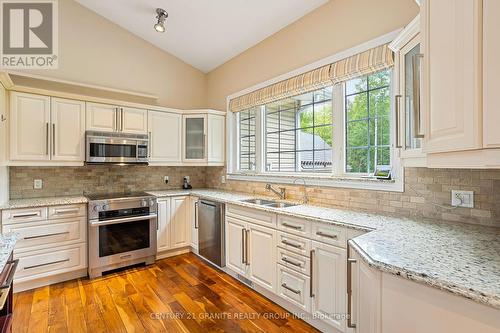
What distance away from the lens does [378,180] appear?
7.11ft

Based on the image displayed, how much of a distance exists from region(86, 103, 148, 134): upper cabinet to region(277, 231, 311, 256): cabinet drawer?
249 centimetres

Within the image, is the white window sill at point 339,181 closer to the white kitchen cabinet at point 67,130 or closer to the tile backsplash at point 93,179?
the tile backsplash at point 93,179

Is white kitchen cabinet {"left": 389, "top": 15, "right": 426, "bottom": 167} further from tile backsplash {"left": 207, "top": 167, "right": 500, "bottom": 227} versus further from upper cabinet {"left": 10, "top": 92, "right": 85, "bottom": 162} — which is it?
upper cabinet {"left": 10, "top": 92, "right": 85, "bottom": 162}

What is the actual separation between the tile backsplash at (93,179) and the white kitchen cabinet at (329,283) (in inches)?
115

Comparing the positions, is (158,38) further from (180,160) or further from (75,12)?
(180,160)

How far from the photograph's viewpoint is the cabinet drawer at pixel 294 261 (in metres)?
2.07

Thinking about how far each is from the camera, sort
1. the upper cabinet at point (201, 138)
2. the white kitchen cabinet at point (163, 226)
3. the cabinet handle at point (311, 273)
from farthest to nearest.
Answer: the upper cabinet at point (201, 138) → the white kitchen cabinet at point (163, 226) → the cabinet handle at point (311, 273)

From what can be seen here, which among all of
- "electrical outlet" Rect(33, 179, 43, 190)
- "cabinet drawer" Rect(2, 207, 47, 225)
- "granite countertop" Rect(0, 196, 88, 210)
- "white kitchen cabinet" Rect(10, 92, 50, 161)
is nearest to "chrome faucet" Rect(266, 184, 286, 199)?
"granite countertop" Rect(0, 196, 88, 210)

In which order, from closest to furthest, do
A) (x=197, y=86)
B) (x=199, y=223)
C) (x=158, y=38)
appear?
(x=199, y=223), (x=158, y=38), (x=197, y=86)

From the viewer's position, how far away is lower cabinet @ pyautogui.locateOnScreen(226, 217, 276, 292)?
2406 mm

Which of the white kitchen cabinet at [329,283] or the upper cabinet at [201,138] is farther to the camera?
the upper cabinet at [201,138]

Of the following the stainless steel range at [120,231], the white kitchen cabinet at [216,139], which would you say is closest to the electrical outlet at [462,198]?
the white kitchen cabinet at [216,139]

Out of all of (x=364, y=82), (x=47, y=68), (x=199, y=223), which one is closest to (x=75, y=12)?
(x=47, y=68)

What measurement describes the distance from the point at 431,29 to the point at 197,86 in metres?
3.89
